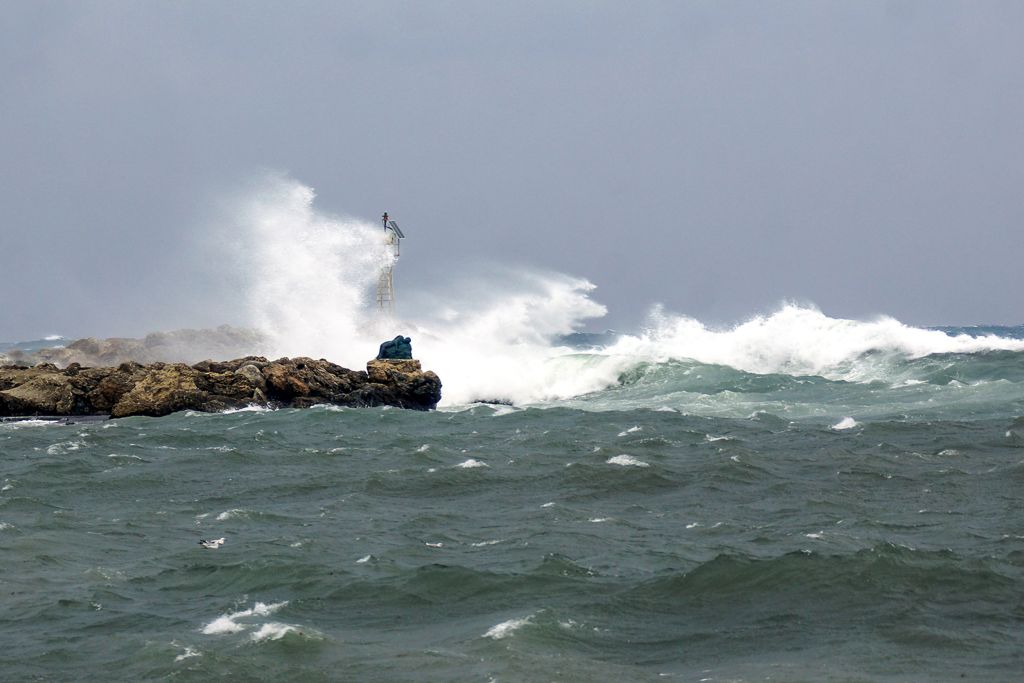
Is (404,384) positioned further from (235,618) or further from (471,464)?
(235,618)

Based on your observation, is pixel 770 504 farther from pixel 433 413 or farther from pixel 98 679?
pixel 433 413

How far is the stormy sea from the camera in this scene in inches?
427

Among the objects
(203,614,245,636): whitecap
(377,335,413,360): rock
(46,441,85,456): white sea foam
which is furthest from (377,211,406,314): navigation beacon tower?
(203,614,245,636): whitecap

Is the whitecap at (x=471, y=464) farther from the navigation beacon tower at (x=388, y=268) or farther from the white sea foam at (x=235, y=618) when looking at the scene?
the navigation beacon tower at (x=388, y=268)

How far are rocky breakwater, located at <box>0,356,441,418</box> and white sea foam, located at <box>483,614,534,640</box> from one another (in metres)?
21.0

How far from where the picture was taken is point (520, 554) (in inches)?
563

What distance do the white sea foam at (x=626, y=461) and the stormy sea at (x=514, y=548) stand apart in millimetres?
64

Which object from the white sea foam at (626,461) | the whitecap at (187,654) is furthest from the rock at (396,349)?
the whitecap at (187,654)

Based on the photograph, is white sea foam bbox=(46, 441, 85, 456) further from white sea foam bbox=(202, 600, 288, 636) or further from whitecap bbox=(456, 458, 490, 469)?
white sea foam bbox=(202, 600, 288, 636)

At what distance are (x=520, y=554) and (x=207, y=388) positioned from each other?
19733 millimetres

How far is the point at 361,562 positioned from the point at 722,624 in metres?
4.31

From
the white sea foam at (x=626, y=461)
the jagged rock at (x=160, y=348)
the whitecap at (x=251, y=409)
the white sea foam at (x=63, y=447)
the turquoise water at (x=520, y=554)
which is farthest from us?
the jagged rock at (x=160, y=348)

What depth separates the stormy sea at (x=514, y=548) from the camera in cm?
1084

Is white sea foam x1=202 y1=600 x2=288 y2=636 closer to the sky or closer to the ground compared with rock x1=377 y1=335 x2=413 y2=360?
closer to the ground
